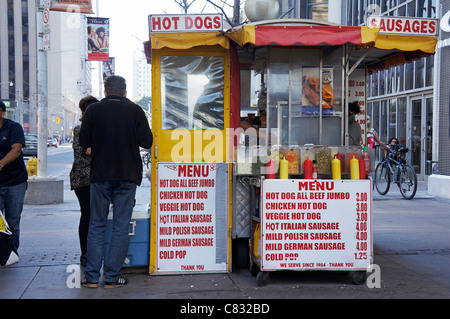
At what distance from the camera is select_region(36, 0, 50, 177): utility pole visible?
11.6m

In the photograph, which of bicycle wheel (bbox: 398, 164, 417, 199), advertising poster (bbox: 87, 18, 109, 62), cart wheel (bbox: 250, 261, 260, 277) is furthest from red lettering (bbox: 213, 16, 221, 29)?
advertising poster (bbox: 87, 18, 109, 62)

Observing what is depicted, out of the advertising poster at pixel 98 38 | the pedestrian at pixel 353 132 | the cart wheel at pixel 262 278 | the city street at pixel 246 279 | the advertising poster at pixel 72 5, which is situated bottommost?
the city street at pixel 246 279

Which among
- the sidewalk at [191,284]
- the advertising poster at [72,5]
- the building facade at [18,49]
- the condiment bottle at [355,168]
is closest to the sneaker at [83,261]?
the sidewalk at [191,284]

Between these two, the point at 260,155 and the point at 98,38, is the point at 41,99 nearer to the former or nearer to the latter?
the point at 98,38

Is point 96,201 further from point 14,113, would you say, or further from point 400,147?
point 14,113

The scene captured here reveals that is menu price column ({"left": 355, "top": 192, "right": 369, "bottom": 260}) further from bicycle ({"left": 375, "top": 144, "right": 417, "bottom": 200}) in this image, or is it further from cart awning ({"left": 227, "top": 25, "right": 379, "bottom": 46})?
bicycle ({"left": 375, "top": 144, "right": 417, "bottom": 200})

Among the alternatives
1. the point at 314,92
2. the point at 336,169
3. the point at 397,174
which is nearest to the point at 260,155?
the point at 336,169

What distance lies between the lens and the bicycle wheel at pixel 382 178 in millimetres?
12328

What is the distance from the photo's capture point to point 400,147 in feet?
40.1

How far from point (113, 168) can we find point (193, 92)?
1242 millimetres

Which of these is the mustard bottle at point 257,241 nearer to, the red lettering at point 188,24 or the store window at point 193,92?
the store window at point 193,92

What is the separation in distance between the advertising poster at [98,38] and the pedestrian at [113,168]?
47.2ft

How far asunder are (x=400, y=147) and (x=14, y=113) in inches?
2536

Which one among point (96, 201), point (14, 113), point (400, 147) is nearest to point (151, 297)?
point (96, 201)
